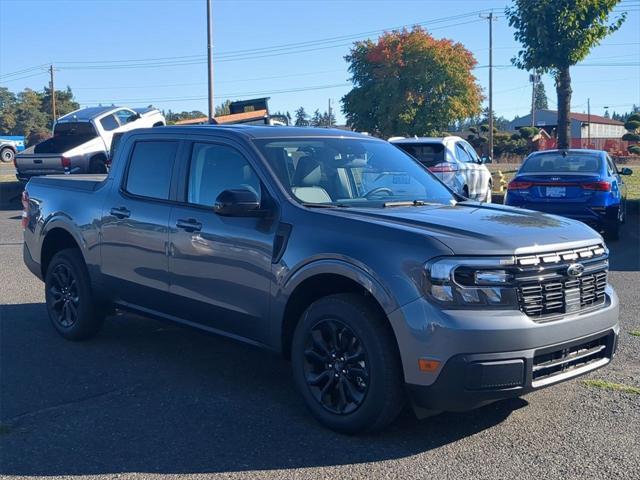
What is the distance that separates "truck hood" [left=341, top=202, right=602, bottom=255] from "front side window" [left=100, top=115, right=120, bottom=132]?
54.7 ft

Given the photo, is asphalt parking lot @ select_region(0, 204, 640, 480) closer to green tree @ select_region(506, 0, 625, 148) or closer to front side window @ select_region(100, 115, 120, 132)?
green tree @ select_region(506, 0, 625, 148)

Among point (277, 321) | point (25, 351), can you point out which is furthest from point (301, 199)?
point (25, 351)

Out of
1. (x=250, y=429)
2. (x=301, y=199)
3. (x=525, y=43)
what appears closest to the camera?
(x=250, y=429)

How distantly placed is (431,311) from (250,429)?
1407 mm

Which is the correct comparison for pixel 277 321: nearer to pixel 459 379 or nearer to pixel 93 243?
pixel 459 379

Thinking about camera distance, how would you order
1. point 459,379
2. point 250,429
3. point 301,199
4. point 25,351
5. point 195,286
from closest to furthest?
point 459,379 → point 250,429 → point 301,199 → point 195,286 → point 25,351

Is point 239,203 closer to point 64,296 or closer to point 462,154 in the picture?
point 64,296

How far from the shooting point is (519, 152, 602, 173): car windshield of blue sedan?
1298cm

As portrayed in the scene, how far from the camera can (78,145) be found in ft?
64.5

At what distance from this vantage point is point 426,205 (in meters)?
5.45

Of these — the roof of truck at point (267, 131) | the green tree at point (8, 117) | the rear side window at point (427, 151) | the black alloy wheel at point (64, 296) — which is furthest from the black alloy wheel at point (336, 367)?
the green tree at point (8, 117)

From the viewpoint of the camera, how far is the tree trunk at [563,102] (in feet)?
62.0

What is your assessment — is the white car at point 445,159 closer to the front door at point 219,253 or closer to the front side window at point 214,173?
the front side window at point 214,173

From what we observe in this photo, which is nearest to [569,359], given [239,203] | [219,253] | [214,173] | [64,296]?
[239,203]
